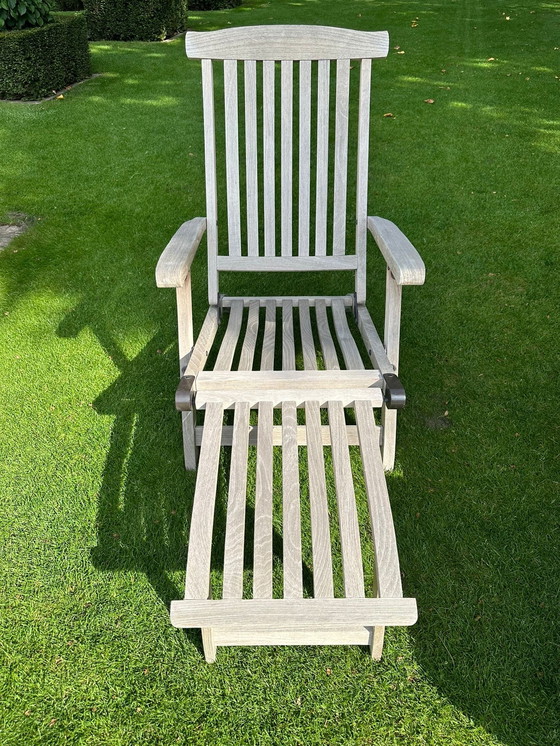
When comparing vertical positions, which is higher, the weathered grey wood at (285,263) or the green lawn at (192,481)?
the weathered grey wood at (285,263)

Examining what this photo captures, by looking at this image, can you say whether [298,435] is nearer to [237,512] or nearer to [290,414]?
[290,414]

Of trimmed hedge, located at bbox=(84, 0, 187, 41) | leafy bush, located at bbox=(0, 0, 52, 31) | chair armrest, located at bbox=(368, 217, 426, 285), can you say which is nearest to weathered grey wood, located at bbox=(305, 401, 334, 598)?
chair armrest, located at bbox=(368, 217, 426, 285)

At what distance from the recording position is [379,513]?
1665mm

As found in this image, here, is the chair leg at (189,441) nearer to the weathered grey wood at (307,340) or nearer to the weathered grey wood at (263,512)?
the weathered grey wood at (263,512)

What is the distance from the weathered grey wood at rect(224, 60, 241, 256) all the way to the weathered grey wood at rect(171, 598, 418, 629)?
1.56 metres

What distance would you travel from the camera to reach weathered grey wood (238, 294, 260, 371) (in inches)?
88.0

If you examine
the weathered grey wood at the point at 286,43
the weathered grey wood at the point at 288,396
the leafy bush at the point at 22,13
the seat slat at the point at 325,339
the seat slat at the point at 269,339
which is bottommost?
the weathered grey wood at the point at 288,396

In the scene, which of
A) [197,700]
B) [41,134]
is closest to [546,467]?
[197,700]

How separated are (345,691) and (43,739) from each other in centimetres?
75

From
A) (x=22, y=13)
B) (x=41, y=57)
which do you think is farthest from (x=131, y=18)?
(x=22, y=13)

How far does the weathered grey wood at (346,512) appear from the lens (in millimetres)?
1522

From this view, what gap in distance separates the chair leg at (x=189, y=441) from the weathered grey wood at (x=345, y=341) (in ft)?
1.82

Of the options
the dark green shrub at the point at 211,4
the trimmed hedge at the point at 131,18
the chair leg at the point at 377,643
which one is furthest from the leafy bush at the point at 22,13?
the dark green shrub at the point at 211,4

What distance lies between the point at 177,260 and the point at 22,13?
582 centimetres
